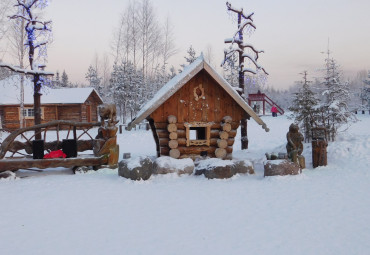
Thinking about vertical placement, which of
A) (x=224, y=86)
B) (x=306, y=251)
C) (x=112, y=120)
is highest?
(x=224, y=86)

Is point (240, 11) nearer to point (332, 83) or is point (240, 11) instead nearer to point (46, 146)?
point (332, 83)

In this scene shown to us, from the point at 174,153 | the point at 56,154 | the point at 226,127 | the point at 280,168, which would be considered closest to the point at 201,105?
the point at 226,127

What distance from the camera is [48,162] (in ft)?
28.6

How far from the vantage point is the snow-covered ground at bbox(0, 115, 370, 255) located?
4.16 metres

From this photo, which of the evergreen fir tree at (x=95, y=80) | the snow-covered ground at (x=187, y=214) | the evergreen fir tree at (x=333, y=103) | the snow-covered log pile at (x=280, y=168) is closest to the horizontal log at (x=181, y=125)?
Result: the snow-covered ground at (x=187, y=214)

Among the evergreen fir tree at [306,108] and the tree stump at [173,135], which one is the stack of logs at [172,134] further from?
the evergreen fir tree at [306,108]

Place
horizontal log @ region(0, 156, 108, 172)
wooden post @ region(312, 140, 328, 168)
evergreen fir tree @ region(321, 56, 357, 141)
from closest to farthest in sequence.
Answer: horizontal log @ region(0, 156, 108, 172) → wooden post @ region(312, 140, 328, 168) → evergreen fir tree @ region(321, 56, 357, 141)

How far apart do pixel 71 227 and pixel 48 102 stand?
84.9 feet

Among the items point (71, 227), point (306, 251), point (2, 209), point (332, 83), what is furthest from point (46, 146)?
point (332, 83)

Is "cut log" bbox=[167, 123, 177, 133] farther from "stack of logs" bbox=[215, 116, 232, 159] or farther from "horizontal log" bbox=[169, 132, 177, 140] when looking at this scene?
"stack of logs" bbox=[215, 116, 232, 159]

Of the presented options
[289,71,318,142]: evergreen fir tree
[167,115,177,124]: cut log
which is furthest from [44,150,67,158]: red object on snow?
[289,71,318,142]: evergreen fir tree

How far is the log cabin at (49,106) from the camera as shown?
27.8 metres

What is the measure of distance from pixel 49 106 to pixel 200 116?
23152 millimetres

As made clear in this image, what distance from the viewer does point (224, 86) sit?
9.57 m
